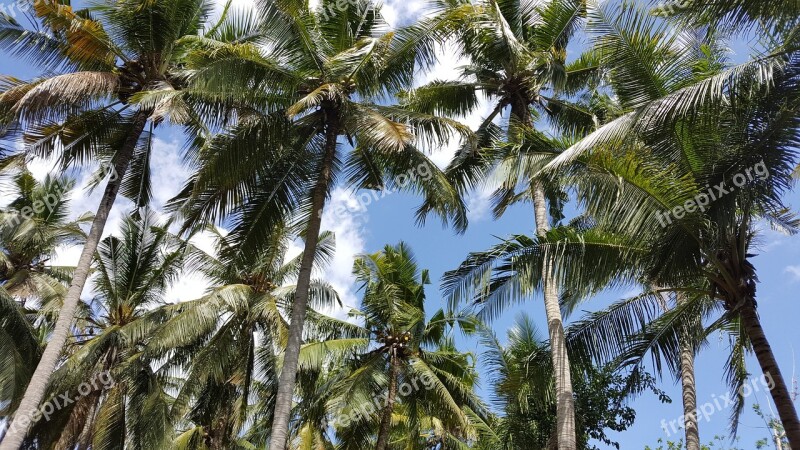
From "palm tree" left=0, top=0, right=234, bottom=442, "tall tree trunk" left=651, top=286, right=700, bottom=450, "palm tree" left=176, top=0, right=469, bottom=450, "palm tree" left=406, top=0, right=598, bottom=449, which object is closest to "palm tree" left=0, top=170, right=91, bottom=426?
"palm tree" left=0, top=0, right=234, bottom=442

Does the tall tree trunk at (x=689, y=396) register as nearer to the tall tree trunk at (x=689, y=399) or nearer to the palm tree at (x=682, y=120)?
the tall tree trunk at (x=689, y=399)

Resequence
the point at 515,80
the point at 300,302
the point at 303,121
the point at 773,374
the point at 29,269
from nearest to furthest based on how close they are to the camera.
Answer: the point at 773,374 → the point at 300,302 → the point at 303,121 → the point at 515,80 → the point at 29,269

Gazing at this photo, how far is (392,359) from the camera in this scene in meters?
17.3

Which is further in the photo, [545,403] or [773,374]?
[545,403]

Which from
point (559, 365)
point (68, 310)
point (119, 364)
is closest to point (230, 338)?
point (119, 364)

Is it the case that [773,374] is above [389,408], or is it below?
below

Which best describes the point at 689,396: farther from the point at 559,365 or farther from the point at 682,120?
the point at 682,120

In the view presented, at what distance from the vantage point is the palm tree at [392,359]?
Answer: 16656 mm

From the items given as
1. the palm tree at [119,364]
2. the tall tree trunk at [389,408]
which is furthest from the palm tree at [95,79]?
the tall tree trunk at [389,408]

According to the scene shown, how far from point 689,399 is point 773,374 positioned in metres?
5.62

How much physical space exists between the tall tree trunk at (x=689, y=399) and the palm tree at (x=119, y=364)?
11.2m

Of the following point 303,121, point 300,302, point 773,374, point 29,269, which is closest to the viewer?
point 773,374

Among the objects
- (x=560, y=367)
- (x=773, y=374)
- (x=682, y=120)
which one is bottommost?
(x=773, y=374)

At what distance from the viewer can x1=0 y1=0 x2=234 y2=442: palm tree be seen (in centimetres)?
1153
